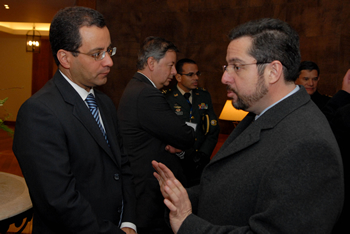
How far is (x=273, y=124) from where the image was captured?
3.58 ft

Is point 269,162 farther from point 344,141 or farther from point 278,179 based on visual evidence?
point 344,141

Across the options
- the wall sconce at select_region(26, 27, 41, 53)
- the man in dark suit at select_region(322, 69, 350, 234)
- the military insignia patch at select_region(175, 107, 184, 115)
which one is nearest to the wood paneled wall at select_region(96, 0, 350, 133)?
the military insignia patch at select_region(175, 107, 184, 115)

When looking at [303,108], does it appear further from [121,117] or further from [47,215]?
[121,117]

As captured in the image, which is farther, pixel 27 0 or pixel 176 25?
pixel 27 0

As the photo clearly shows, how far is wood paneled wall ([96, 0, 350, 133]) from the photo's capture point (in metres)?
4.55

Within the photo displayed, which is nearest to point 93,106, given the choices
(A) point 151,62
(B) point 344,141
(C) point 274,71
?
(C) point 274,71

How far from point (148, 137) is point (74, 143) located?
3.30ft

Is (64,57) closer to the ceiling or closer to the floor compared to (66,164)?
closer to the ceiling

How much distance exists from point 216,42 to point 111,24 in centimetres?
245

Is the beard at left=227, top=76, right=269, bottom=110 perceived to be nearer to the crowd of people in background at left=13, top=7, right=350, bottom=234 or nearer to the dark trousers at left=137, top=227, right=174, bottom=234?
the crowd of people in background at left=13, top=7, right=350, bottom=234

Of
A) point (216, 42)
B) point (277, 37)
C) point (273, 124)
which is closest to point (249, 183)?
point (273, 124)

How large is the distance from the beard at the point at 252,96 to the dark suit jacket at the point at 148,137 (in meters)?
0.94

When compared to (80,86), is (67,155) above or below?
below

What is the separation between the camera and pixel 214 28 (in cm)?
541
